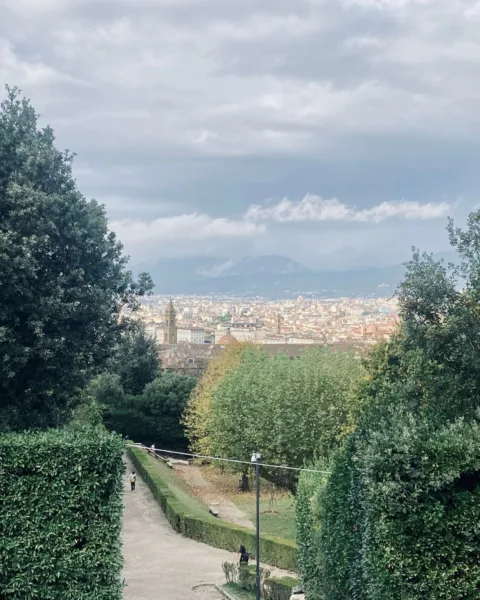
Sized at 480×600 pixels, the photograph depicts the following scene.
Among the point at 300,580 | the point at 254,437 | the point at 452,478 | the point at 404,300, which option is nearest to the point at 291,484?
the point at 254,437

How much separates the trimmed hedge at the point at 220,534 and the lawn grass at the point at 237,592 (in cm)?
350

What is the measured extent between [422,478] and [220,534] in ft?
59.0

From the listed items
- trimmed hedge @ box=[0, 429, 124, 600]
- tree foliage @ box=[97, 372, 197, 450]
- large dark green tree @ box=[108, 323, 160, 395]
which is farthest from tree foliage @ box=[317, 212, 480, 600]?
large dark green tree @ box=[108, 323, 160, 395]

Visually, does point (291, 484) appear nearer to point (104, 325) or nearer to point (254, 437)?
point (254, 437)

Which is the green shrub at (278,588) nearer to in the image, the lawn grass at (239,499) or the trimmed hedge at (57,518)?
the lawn grass at (239,499)

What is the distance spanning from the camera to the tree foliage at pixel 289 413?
35.3m

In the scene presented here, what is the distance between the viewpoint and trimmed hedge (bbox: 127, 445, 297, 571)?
24031 mm

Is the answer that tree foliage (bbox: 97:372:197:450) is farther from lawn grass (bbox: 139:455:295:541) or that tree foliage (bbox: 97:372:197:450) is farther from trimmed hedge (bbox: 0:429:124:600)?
trimmed hedge (bbox: 0:429:124:600)

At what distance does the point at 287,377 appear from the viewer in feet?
122

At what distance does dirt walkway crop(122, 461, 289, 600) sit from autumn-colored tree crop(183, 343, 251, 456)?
39.1 feet

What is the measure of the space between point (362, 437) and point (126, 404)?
144 ft

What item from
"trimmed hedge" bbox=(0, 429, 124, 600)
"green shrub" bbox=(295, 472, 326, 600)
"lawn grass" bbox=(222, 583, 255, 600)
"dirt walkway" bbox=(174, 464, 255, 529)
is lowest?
"dirt walkway" bbox=(174, 464, 255, 529)

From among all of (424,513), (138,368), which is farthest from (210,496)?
(424,513)

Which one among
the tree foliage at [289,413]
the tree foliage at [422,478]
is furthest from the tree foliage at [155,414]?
the tree foliage at [422,478]
